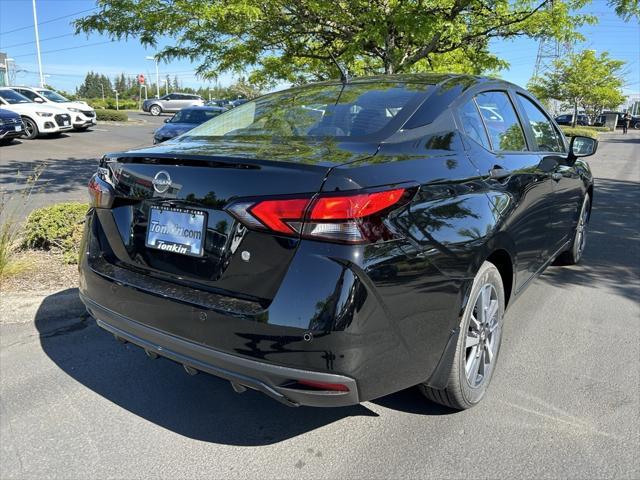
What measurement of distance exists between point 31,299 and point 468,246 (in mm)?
3406

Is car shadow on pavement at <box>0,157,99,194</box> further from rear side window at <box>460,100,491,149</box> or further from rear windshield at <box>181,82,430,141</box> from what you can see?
rear side window at <box>460,100,491,149</box>

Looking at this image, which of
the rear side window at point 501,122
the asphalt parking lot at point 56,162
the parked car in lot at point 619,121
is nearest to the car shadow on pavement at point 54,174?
the asphalt parking lot at point 56,162

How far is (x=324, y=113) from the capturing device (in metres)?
2.95

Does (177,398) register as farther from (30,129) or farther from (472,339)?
(30,129)

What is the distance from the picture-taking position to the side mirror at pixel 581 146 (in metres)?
4.43

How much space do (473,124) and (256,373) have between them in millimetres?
1842

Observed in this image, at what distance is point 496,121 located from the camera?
330 centimetres

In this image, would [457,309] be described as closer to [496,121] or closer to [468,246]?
[468,246]

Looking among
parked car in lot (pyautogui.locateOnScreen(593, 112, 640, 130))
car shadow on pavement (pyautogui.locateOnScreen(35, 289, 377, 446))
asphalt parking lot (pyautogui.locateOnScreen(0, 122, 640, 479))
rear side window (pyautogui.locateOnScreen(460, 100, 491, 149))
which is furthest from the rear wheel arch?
parked car in lot (pyautogui.locateOnScreen(593, 112, 640, 130))

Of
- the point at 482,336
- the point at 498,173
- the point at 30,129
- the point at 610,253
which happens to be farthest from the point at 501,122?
the point at 30,129

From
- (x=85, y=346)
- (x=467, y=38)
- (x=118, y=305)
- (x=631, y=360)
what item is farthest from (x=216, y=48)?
(x=631, y=360)

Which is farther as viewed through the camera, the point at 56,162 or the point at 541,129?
the point at 56,162

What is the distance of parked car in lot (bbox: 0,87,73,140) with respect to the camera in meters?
18.2

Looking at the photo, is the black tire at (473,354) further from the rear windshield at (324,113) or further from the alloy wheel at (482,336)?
the rear windshield at (324,113)
